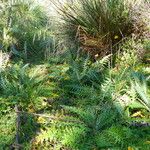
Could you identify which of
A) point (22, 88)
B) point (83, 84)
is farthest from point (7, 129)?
point (83, 84)

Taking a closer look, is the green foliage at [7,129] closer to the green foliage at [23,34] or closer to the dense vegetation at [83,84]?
the dense vegetation at [83,84]

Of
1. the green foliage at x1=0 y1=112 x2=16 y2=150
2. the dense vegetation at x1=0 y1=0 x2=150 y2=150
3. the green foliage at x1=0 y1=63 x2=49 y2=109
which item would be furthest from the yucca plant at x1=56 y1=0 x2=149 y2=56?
the green foliage at x1=0 y1=112 x2=16 y2=150

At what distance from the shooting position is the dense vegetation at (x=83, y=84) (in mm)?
3101

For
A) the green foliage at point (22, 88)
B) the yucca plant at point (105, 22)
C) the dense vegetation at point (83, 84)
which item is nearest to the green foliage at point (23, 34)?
the dense vegetation at point (83, 84)

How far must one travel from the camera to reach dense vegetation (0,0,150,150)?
3101mm

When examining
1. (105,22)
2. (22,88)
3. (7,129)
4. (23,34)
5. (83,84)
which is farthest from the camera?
(23,34)

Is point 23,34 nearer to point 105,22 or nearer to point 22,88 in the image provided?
point 105,22

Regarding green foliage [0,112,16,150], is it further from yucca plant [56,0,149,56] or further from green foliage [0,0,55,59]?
green foliage [0,0,55,59]

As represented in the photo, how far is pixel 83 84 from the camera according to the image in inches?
168

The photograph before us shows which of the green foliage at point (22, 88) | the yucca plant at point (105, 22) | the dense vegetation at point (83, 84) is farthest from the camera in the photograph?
the yucca plant at point (105, 22)

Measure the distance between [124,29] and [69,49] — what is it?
0.97 meters

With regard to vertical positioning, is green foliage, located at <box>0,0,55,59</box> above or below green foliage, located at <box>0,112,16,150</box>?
above

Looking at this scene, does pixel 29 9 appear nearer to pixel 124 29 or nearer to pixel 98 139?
pixel 124 29

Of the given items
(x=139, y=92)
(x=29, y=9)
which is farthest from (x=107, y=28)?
(x=29, y=9)
